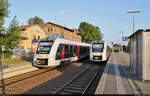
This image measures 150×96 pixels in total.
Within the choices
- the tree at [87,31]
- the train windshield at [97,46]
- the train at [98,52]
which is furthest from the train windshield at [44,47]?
the tree at [87,31]

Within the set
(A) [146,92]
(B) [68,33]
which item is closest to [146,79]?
(A) [146,92]

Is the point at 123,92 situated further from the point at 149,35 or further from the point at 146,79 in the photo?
the point at 149,35

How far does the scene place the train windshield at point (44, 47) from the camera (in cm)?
1310

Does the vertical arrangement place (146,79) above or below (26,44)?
below

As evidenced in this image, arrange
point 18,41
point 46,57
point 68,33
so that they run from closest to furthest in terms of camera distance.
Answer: point 46,57
point 18,41
point 68,33

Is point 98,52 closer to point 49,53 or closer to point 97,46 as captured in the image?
point 97,46

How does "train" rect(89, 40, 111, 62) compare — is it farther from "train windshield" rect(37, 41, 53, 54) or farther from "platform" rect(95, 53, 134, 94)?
"platform" rect(95, 53, 134, 94)

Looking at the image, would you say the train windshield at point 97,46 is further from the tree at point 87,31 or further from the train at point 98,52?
the tree at point 87,31

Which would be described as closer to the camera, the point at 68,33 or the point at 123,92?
the point at 123,92

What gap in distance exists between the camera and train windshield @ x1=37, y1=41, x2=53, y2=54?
13.1m

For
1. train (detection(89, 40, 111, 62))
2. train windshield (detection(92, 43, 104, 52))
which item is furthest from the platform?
train windshield (detection(92, 43, 104, 52))

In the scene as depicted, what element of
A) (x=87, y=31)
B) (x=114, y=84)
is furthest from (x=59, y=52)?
(x=87, y=31)

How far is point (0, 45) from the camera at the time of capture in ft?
43.2

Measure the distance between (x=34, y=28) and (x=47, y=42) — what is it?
81.0 feet
